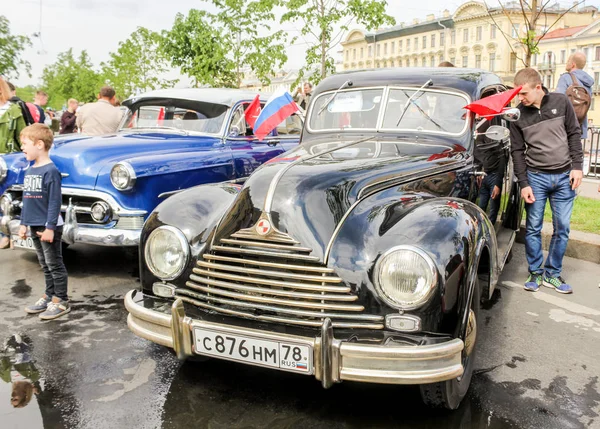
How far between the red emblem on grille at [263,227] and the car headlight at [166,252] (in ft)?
1.62

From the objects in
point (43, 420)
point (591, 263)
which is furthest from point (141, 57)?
point (43, 420)

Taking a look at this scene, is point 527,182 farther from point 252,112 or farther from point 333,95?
point 252,112

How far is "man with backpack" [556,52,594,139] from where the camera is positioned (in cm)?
818

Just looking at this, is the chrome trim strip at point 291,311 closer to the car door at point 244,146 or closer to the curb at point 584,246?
A: the car door at point 244,146

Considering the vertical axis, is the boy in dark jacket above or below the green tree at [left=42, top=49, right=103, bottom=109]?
below

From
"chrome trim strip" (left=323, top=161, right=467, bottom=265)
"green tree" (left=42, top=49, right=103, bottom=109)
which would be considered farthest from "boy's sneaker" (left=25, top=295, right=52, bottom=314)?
"green tree" (left=42, top=49, right=103, bottom=109)

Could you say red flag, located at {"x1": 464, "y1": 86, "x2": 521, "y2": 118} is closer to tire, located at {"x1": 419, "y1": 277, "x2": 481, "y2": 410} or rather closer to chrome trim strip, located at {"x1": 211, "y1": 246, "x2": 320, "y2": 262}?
tire, located at {"x1": 419, "y1": 277, "x2": 481, "y2": 410}

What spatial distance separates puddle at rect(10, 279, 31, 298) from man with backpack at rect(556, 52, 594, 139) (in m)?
6.89

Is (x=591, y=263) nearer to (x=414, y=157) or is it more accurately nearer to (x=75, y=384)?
(x=414, y=157)

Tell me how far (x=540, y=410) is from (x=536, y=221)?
2.45 meters

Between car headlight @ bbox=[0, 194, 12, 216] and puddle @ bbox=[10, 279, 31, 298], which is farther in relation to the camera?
car headlight @ bbox=[0, 194, 12, 216]

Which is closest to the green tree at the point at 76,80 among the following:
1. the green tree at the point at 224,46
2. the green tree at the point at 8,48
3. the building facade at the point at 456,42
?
the green tree at the point at 8,48

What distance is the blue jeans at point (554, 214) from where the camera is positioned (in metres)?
5.23

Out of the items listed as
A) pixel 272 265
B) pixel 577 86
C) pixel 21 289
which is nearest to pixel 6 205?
pixel 21 289
